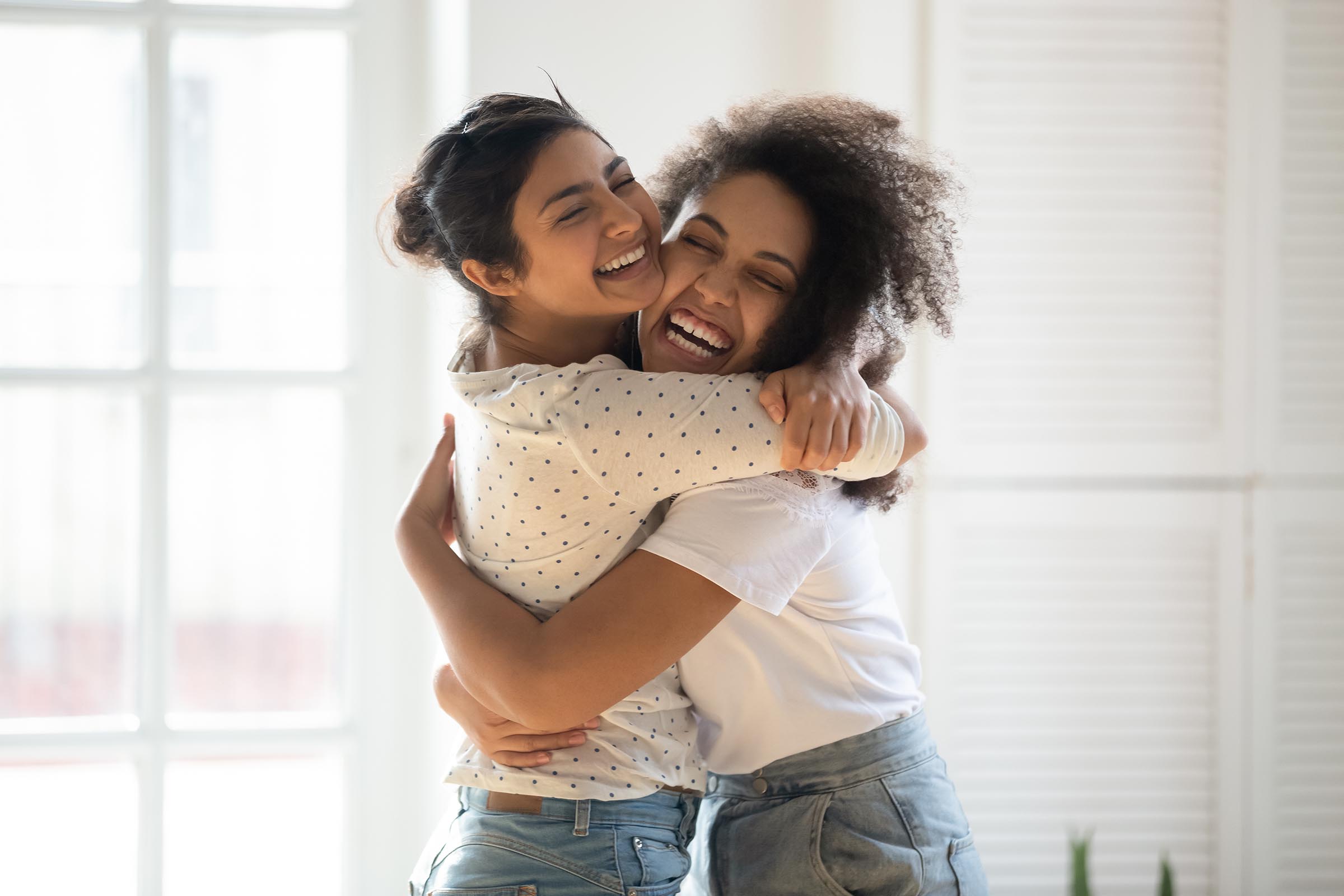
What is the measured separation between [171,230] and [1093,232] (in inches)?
71.5

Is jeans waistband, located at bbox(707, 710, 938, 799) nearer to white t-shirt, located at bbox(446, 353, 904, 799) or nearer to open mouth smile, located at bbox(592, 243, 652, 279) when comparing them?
white t-shirt, located at bbox(446, 353, 904, 799)

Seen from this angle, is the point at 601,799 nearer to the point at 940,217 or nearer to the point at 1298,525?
the point at 940,217

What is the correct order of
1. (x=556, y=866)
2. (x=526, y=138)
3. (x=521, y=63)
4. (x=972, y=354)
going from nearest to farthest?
(x=556, y=866) < (x=526, y=138) < (x=521, y=63) < (x=972, y=354)

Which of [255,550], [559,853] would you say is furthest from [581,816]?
[255,550]

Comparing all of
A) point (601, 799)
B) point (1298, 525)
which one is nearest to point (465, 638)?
point (601, 799)

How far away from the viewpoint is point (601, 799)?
3.69 ft

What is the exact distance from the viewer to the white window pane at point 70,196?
2.11m

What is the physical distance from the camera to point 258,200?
7.16 feet

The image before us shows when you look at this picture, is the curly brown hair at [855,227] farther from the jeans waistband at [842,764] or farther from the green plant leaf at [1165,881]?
the green plant leaf at [1165,881]

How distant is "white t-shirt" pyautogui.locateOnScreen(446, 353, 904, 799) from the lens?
1.06 metres

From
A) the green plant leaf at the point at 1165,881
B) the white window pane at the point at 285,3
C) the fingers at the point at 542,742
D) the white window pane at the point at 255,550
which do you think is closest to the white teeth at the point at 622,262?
the fingers at the point at 542,742

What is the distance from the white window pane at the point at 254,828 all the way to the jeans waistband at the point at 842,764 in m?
1.31

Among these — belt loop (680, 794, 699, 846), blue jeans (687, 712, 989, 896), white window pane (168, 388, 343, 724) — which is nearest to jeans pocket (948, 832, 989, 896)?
blue jeans (687, 712, 989, 896)

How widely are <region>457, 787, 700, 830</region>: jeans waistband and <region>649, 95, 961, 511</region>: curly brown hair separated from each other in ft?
1.31
